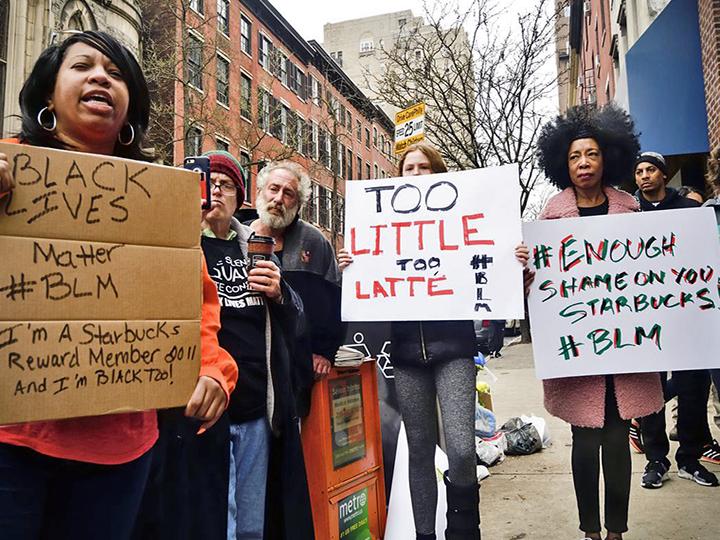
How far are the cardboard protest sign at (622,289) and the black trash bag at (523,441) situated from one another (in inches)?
92.8

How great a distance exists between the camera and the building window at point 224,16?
2227 centimetres

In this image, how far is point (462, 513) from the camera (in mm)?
2492

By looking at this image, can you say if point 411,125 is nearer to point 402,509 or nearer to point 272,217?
point 272,217

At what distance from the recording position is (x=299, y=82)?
1184 inches

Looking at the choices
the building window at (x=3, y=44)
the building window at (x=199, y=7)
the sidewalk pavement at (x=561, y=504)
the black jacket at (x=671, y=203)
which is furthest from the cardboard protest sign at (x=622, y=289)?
the building window at (x=199, y=7)

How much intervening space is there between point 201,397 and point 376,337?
279 centimetres

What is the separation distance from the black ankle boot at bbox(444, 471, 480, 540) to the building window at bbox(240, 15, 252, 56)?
24778 mm

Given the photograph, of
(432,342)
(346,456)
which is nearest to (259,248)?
(432,342)

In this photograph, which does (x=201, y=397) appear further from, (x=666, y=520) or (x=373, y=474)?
(x=666, y=520)

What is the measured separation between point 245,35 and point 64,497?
86.9ft

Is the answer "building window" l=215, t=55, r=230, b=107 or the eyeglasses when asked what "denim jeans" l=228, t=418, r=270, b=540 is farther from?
"building window" l=215, t=55, r=230, b=107

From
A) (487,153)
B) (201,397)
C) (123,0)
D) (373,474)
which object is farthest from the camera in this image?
(487,153)

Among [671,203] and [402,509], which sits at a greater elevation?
[671,203]

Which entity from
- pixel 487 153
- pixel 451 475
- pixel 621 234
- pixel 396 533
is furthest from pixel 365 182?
pixel 487 153
